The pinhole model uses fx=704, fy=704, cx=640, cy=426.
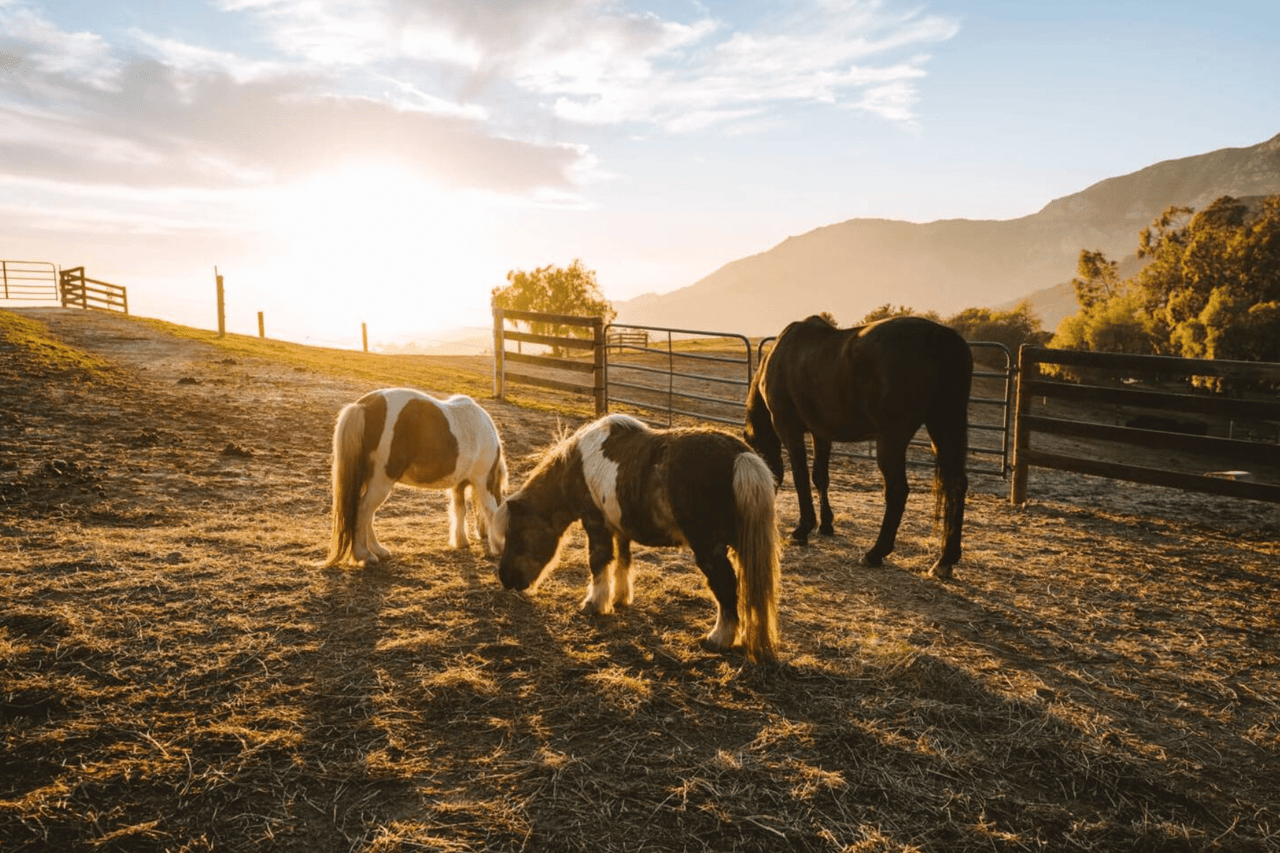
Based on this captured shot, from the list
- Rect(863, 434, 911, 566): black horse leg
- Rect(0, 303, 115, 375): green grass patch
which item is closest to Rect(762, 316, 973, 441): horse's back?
Rect(863, 434, 911, 566): black horse leg

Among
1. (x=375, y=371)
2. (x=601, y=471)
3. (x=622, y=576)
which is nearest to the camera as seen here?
(x=601, y=471)

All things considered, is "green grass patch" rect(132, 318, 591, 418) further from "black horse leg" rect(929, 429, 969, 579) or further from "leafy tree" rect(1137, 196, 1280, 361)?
"leafy tree" rect(1137, 196, 1280, 361)

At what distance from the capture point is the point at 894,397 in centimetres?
538

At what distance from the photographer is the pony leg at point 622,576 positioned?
14.9 feet

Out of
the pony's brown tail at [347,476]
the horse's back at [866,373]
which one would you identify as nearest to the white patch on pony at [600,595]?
the pony's brown tail at [347,476]

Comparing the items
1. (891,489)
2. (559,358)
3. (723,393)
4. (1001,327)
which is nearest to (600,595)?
(891,489)

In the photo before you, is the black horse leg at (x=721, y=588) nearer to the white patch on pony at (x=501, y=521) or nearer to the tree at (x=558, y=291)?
the white patch on pony at (x=501, y=521)

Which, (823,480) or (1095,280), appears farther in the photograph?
(1095,280)

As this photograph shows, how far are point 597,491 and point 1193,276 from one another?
40806 mm

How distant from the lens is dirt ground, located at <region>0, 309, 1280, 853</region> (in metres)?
2.52

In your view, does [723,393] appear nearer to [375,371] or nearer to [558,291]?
[375,371]

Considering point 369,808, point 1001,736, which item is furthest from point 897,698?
point 369,808

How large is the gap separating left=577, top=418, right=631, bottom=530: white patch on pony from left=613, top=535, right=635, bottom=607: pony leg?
9.8 inches

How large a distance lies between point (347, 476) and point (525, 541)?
1.49m
